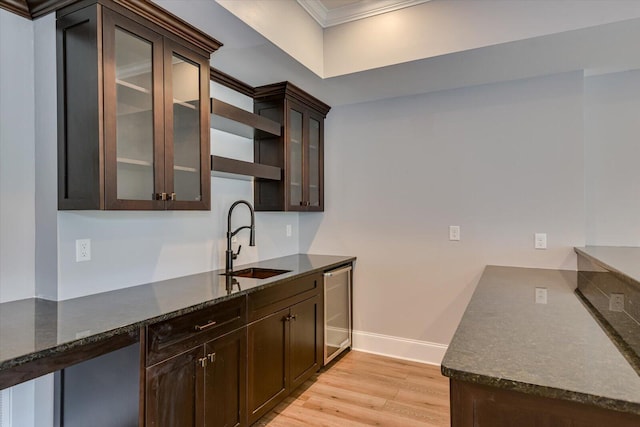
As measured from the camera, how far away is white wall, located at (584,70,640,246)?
2.76 metres

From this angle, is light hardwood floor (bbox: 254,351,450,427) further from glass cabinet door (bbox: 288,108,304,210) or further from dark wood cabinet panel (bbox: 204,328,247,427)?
glass cabinet door (bbox: 288,108,304,210)

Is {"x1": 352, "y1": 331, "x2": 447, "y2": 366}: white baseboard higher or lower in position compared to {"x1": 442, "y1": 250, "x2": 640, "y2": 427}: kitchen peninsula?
lower

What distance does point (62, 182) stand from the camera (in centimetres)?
175

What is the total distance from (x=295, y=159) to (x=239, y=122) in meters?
0.79

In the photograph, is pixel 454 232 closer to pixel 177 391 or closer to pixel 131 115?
pixel 177 391

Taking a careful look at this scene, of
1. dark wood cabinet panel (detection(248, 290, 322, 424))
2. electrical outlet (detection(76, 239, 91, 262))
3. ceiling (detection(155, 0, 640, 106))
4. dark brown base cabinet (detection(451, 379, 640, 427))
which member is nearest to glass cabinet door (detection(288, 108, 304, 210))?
ceiling (detection(155, 0, 640, 106))

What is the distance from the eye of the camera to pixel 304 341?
2.71 metres

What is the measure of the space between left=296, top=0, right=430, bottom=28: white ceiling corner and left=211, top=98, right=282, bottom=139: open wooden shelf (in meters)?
0.83

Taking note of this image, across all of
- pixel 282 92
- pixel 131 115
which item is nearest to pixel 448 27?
pixel 282 92

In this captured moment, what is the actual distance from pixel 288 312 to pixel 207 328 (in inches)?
30.0

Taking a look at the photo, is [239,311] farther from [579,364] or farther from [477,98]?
[477,98]

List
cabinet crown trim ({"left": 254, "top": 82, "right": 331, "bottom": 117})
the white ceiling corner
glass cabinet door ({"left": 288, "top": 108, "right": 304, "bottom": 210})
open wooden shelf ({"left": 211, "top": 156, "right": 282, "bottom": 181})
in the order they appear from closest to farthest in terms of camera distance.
Result: open wooden shelf ({"left": 211, "top": 156, "right": 282, "bottom": 181}) < the white ceiling corner < cabinet crown trim ({"left": 254, "top": 82, "right": 331, "bottom": 117}) < glass cabinet door ({"left": 288, "top": 108, "right": 304, "bottom": 210})

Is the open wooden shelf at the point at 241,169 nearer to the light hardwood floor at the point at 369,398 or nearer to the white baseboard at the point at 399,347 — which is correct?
the light hardwood floor at the point at 369,398

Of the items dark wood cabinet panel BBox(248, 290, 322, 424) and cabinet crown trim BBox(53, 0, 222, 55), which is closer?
cabinet crown trim BBox(53, 0, 222, 55)
